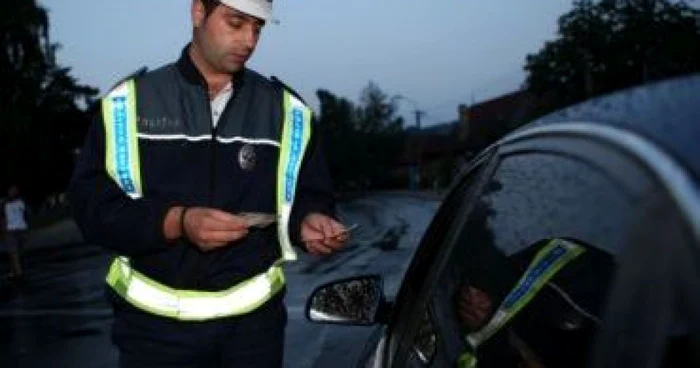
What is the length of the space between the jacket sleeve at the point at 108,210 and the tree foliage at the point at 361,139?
96113mm

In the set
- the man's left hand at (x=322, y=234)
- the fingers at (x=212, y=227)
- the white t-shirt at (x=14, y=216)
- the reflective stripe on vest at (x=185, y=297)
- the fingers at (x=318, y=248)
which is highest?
the fingers at (x=212, y=227)

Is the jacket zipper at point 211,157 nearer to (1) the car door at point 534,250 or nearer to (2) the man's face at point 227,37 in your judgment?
(2) the man's face at point 227,37

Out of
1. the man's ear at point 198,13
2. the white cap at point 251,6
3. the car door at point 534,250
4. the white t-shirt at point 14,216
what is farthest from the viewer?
the white t-shirt at point 14,216

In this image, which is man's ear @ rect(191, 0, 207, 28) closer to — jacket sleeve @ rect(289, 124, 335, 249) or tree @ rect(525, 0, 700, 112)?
jacket sleeve @ rect(289, 124, 335, 249)

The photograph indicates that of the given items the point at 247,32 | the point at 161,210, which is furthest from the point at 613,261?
the point at 247,32

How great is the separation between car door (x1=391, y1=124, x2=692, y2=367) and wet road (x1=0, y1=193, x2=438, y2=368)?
0.89 m

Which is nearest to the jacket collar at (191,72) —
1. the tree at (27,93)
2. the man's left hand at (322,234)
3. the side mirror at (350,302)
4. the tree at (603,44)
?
the man's left hand at (322,234)

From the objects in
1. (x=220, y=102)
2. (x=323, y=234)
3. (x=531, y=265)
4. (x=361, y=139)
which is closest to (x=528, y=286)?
(x=531, y=265)

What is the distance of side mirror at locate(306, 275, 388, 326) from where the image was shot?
9.59 feet

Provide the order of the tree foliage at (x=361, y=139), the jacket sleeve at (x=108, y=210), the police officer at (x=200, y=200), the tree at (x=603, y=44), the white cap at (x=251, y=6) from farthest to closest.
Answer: the tree foliage at (x=361, y=139) < the tree at (x=603, y=44) < the white cap at (x=251, y=6) < the police officer at (x=200, y=200) < the jacket sleeve at (x=108, y=210)

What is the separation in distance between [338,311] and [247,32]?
0.93 m

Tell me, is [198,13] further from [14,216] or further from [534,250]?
[14,216]

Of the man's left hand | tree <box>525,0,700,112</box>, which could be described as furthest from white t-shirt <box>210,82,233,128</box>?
tree <box>525,0,700,112</box>

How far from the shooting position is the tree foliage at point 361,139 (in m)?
100
